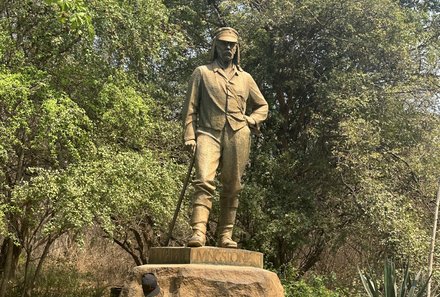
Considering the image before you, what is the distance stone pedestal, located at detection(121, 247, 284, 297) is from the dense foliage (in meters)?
4.70

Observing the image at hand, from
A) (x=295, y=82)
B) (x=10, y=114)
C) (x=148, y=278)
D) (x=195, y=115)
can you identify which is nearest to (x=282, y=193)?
(x=295, y=82)

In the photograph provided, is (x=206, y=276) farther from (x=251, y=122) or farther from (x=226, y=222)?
(x=251, y=122)

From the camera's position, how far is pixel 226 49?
6.70 m

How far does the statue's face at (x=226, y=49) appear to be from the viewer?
6.69 meters

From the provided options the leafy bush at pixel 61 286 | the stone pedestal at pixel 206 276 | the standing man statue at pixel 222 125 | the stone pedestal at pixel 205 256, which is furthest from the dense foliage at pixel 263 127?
the stone pedestal at pixel 206 276

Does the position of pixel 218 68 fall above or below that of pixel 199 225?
above

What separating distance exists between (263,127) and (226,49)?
31.1 feet

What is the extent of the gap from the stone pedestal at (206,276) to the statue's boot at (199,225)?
123 mm

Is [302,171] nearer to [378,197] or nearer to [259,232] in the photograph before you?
[259,232]

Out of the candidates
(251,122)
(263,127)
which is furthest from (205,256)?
(263,127)

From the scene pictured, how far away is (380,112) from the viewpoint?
14500 millimetres

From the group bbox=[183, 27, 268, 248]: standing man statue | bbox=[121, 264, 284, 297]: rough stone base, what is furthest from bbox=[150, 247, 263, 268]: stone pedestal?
bbox=[183, 27, 268, 248]: standing man statue

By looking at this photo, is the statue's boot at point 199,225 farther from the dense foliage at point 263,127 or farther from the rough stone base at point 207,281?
the dense foliage at point 263,127

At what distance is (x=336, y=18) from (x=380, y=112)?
232 cm
